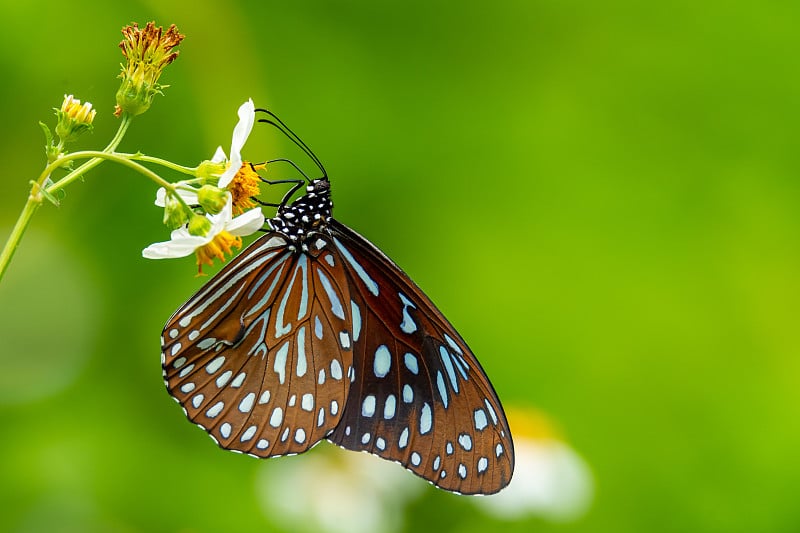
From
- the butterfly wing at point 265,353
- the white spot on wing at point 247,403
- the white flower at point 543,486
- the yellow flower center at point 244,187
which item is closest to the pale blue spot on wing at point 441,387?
the butterfly wing at point 265,353

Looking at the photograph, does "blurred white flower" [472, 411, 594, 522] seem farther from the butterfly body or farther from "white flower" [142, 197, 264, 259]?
"white flower" [142, 197, 264, 259]

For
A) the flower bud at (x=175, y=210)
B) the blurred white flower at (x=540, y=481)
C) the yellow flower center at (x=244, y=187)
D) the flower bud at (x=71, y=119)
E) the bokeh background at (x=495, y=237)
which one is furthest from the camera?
the bokeh background at (x=495, y=237)

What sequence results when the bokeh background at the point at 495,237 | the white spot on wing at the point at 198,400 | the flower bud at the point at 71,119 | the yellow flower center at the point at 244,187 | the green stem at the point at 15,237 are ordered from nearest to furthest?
the green stem at the point at 15,237 → the flower bud at the point at 71,119 → the yellow flower center at the point at 244,187 → the white spot on wing at the point at 198,400 → the bokeh background at the point at 495,237

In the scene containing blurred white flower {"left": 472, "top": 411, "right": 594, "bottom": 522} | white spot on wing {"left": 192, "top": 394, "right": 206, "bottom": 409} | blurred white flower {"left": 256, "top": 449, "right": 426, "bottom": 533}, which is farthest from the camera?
blurred white flower {"left": 472, "top": 411, "right": 594, "bottom": 522}

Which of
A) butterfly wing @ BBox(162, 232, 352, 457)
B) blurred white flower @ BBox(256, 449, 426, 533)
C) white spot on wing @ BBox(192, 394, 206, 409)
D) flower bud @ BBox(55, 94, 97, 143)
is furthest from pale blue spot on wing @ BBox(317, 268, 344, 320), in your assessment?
blurred white flower @ BBox(256, 449, 426, 533)

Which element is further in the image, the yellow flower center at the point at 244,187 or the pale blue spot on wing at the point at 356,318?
the pale blue spot on wing at the point at 356,318

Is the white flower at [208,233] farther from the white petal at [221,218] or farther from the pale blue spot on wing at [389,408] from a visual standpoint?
the pale blue spot on wing at [389,408]
